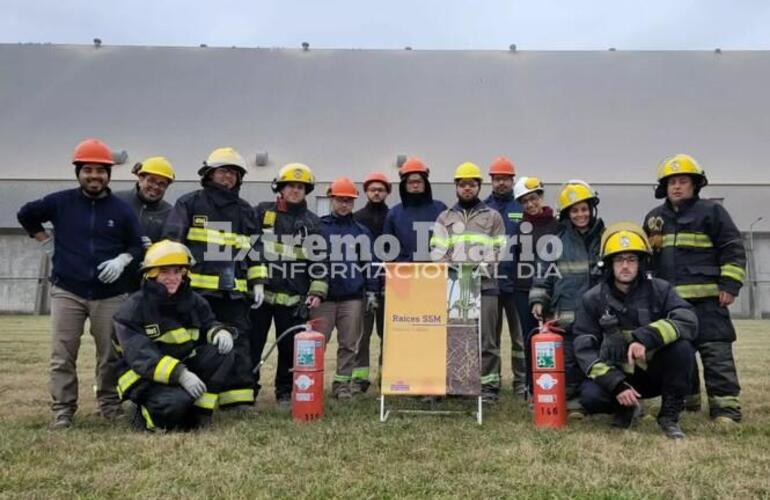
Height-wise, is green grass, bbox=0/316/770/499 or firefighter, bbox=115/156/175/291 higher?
firefighter, bbox=115/156/175/291

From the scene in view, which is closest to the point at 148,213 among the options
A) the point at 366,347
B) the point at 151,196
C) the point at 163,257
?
the point at 151,196

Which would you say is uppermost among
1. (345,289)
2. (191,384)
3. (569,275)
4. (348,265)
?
(348,265)

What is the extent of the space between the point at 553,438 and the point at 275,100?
21042mm

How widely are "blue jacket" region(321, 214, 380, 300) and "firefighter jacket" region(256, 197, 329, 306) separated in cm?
16

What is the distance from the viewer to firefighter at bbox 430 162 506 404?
18.8ft

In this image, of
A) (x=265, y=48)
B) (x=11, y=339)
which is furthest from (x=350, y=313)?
(x=265, y=48)

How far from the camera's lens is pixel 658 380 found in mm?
4551

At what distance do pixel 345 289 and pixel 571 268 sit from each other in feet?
7.17

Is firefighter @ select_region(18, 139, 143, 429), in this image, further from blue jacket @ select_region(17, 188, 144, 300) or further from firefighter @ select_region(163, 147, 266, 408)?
firefighter @ select_region(163, 147, 266, 408)

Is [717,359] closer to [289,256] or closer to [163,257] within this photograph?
[289,256]

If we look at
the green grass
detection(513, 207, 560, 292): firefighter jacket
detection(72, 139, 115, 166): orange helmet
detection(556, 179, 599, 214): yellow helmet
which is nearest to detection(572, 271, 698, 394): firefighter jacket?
the green grass

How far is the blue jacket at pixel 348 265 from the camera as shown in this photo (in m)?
6.23

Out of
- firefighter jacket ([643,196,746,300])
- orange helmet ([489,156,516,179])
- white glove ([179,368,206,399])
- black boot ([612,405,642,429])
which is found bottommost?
black boot ([612,405,642,429])

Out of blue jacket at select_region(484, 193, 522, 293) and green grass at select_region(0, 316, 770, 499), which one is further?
blue jacket at select_region(484, 193, 522, 293)
